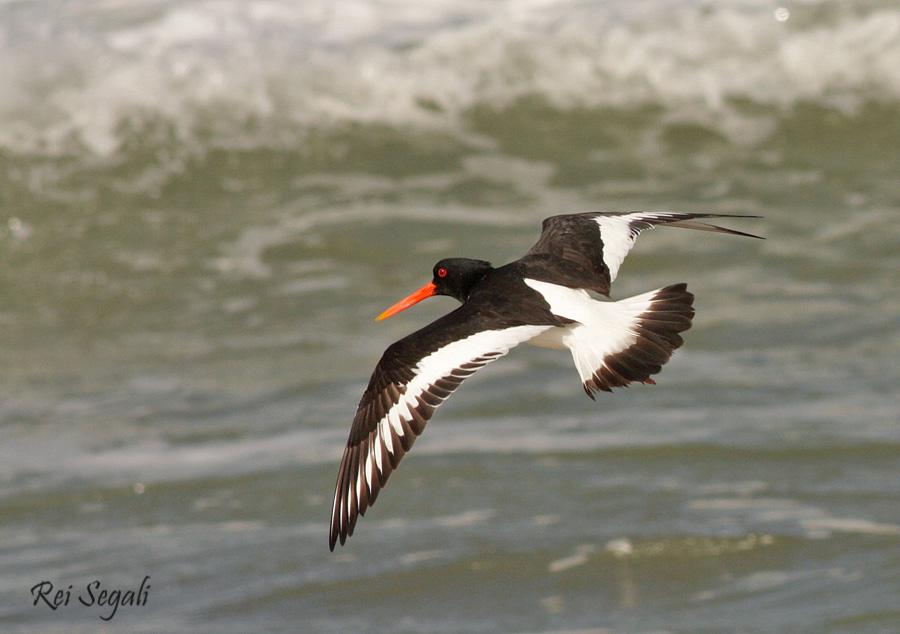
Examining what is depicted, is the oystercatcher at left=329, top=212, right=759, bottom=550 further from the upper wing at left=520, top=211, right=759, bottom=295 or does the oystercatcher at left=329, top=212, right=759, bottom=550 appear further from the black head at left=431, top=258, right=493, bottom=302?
the black head at left=431, top=258, right=493, bottom=302

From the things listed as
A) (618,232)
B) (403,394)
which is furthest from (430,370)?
(618,232)

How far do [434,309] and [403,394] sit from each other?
4.25 meters

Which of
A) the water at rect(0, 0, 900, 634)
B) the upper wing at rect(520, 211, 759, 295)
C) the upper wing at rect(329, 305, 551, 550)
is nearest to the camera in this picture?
the upper wing at rect(329, 305, 551, 550)

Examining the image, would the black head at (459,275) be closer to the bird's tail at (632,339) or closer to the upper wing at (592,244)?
the upper wing at (592,244)

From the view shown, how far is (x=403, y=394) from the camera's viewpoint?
3918mm

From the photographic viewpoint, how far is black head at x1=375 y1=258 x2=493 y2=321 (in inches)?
182

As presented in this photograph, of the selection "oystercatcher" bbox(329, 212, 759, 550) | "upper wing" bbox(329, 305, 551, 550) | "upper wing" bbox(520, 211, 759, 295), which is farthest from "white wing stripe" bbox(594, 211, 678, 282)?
"upper wing" bbox(329, 305, 551, 550)

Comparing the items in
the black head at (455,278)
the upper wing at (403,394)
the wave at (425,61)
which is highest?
the wave at (425,61)

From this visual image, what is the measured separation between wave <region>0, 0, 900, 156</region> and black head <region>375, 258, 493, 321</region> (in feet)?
19.0

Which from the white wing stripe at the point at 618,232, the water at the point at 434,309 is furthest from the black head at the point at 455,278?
the water at the point at 434,309

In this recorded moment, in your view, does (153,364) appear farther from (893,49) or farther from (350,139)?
(893,49)

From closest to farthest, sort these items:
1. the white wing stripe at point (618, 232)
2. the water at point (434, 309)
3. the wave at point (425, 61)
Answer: the white wing stripe at point (618, 232), the water at point (434, 309), the wave at point (425, 61)

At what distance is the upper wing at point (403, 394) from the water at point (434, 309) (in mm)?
1163

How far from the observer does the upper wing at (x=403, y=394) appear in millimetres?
3789
